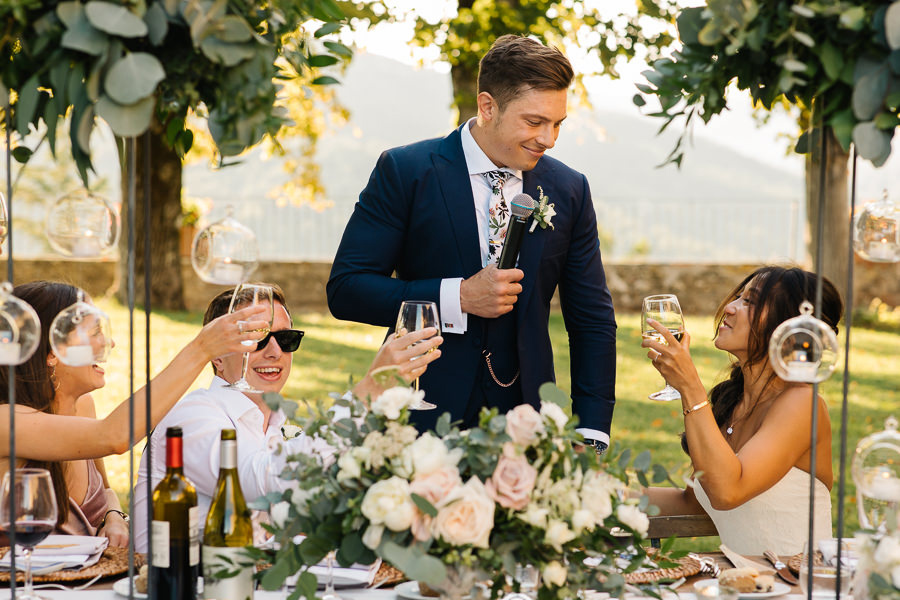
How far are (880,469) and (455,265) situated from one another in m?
1.47

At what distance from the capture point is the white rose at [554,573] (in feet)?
5.20

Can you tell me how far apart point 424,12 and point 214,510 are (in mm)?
8162

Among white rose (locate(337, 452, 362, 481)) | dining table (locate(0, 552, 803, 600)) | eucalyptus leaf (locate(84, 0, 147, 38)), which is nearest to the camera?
eucalyptus leaf (locate(84, 0, 147, 38))

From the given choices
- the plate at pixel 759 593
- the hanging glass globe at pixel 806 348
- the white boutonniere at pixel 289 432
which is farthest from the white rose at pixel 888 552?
the white boutonniere at pixel 289 432

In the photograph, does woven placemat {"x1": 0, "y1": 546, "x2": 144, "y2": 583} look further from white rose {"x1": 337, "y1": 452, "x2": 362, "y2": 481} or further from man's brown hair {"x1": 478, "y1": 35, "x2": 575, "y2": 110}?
man's brown hair {"x1": 478, "y1": 35, "x2": 575, "y2": 110}

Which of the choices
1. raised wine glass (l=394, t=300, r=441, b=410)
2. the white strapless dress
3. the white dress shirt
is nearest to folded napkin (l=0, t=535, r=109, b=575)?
the white dress shirt

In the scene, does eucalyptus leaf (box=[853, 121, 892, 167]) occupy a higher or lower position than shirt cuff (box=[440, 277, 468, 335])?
higher

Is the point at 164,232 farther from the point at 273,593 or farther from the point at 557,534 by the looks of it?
the point at 557,534

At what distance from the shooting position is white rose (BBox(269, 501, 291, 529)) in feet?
5.56

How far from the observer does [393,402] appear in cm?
164

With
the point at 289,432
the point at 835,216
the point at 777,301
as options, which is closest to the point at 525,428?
the point at 289,432

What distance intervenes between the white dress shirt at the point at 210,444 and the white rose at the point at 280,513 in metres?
0.49

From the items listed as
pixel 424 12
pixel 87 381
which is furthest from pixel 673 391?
pixel 424 12

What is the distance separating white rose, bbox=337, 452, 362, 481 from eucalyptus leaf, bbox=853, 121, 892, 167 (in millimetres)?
961
